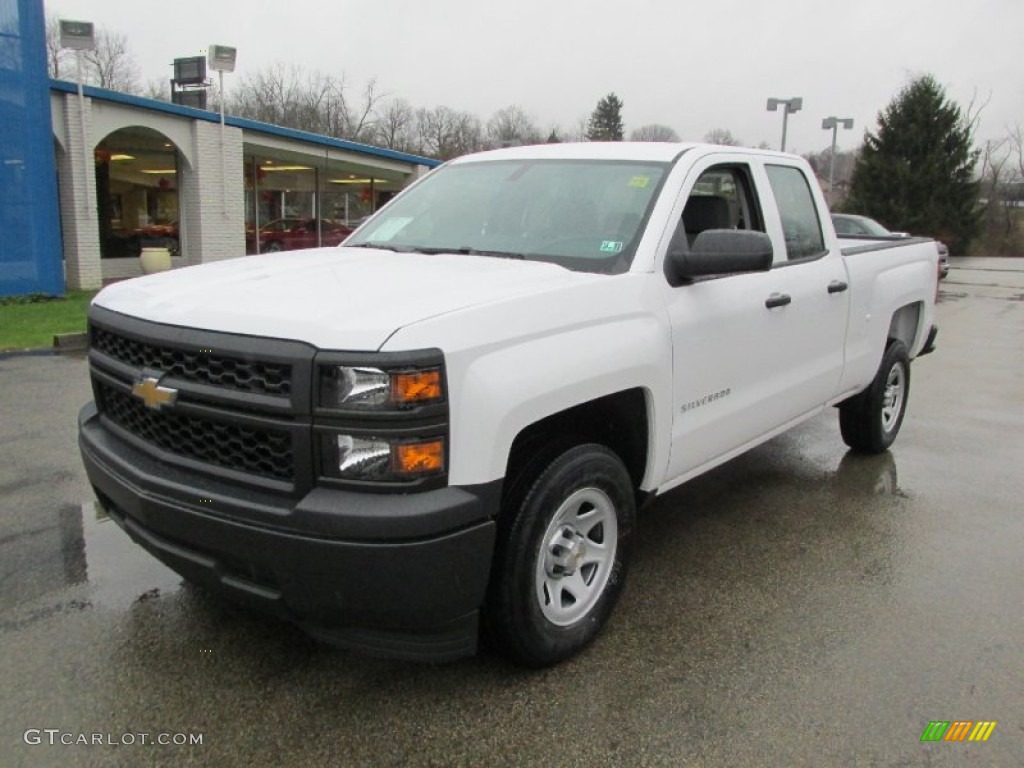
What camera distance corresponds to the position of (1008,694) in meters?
3.06

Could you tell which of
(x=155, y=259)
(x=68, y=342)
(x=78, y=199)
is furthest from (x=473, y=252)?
(x=155, y=259)

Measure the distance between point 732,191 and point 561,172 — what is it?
3.10 feet

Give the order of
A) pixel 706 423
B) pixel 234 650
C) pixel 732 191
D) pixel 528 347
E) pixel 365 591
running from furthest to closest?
pixel 732 191 < pixel 706 423 < pixel 234 650 < pixel 528 347 < pixel 365 591

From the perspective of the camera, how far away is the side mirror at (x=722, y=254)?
11.2 ft

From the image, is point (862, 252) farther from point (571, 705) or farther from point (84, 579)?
point (84, 579)

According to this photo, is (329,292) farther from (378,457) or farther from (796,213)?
(796,213)

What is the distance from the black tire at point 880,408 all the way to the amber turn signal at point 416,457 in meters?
4.17

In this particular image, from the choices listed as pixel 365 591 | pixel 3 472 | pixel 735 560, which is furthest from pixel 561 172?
pixel 3 472

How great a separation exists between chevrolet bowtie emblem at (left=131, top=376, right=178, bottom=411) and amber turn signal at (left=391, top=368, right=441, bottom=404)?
80 cm

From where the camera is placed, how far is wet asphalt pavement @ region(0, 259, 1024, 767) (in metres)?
2.73

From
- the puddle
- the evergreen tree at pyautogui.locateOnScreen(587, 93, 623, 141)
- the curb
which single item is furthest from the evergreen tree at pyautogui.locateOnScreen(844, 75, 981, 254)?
the evergreen tree at pyautogui.locateOnScreen(587, 93, 623, 141)

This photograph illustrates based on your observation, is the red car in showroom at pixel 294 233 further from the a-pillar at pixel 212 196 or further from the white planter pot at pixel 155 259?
the white planter pot at pixel 155 259

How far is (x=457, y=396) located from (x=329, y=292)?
676mm

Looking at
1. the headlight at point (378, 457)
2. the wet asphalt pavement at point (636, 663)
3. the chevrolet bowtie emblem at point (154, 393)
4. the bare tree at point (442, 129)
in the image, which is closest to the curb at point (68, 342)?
the wet asphalt pavement at point (636, 663)
